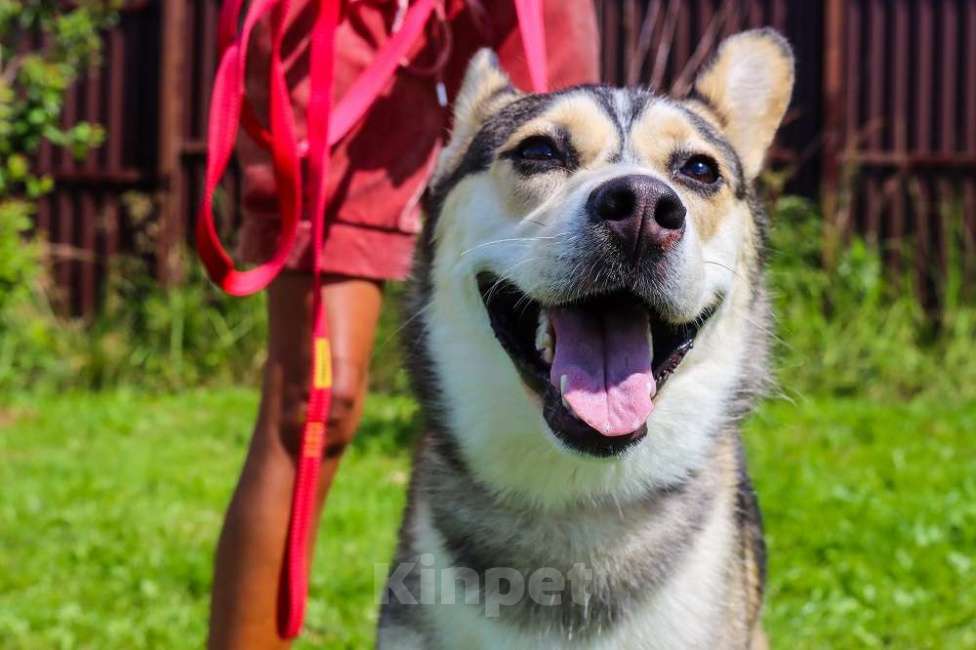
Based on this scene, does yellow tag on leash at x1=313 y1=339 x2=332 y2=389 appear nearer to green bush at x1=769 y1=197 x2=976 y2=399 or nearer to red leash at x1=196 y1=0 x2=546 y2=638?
red leash at x1=196 y1=0 x2=546 y2=638

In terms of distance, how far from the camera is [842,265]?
8.12 metres

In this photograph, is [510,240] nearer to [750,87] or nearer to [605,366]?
[605,366]

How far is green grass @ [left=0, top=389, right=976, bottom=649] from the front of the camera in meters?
3.81

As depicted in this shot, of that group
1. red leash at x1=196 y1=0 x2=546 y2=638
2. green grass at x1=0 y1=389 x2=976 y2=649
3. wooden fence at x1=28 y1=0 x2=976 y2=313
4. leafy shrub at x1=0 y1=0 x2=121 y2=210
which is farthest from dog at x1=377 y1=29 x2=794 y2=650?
wooden fence at x1=28 y1=0 x2=976 y2=313

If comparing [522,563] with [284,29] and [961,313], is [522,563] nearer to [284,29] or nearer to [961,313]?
[284,29]

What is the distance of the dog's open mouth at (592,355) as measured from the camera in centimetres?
214

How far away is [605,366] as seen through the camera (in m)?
2.21

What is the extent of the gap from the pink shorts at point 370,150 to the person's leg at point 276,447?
3.9 inches

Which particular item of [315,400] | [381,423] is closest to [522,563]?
[315,400]

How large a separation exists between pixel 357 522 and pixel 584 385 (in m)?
2.98

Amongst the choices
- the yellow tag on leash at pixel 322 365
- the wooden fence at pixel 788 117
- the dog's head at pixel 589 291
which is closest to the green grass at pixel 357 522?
the dog's head at pixel 589 291

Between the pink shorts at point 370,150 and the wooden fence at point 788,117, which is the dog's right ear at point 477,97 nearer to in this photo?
the pink shorts at point 370,150

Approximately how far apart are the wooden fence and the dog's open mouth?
6.19 metres

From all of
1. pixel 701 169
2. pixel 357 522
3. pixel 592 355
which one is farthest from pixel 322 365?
pixel 357 522
